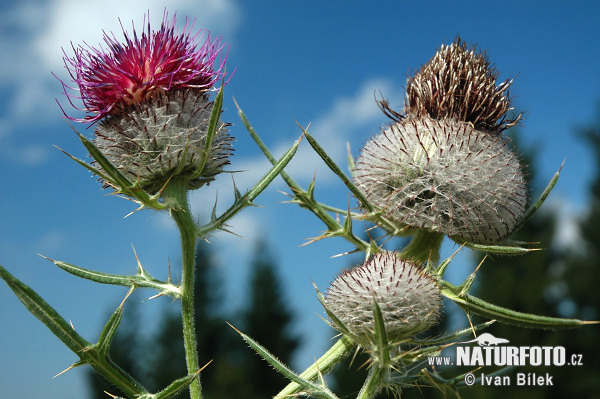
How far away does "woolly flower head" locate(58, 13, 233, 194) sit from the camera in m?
3.68

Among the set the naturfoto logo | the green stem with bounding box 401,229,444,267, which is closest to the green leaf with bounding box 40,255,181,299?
the green stem with bounding box 401,229,444,267

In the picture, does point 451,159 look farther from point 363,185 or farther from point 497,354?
point 497,354

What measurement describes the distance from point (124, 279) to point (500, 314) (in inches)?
93.2

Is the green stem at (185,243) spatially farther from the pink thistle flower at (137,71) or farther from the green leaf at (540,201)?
the green leaf at (540,201)

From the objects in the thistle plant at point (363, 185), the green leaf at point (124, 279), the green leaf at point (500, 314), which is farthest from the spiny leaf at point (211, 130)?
the green leaf at point (500, 314)

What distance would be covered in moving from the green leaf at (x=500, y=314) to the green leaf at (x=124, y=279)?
1807mm

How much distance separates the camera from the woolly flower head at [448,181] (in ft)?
12.8

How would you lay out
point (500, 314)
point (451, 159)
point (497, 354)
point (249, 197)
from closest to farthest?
1. point (500, 314)
2. point (249, 197)
3. point (451, 159)
4. point (497, 354)

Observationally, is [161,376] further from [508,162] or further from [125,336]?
[508,162]

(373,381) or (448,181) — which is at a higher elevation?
(448,181)

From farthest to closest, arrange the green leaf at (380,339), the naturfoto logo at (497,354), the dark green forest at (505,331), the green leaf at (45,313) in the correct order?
the dark green forest at (505,331) < the naturfoto logo at (497,354) < the green leaf at (45,313) < the green leaf at (380,339)

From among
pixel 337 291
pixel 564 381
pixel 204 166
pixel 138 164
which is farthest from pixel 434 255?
pixel 564 381

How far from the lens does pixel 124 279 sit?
11.7 feet

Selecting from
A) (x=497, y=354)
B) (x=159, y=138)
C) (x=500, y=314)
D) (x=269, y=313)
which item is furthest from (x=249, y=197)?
(x=269, y=313)
